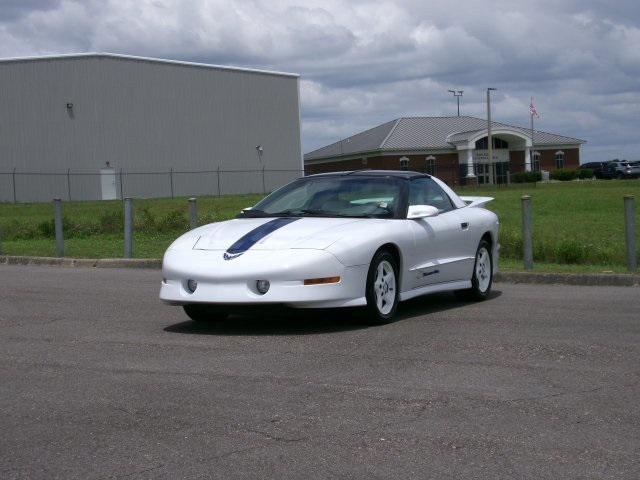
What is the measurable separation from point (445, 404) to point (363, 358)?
58.8 inches

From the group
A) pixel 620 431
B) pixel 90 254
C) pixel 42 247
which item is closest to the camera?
pixel 620 431

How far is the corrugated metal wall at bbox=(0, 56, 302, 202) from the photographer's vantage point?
53344 millimetres

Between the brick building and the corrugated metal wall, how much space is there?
1255cm

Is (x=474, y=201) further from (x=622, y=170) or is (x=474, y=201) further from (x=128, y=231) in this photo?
(x=622, y=170)

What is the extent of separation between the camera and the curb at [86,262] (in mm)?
15367

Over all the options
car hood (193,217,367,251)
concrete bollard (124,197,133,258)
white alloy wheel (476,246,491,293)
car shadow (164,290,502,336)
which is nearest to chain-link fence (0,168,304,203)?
concrete bollard (124,197,133,258)

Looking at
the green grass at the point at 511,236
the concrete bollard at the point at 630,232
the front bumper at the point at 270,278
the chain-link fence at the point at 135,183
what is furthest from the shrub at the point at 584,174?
the front bumper at the point at 270,278

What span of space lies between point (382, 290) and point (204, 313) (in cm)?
155

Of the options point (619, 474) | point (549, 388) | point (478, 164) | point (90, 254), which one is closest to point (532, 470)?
point (619, 474)

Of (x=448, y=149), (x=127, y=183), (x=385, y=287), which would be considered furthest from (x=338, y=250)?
(x=448, y=149)

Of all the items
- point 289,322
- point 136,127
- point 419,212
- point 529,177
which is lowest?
point 289,322

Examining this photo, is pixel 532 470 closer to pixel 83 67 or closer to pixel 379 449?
pixel 379 449

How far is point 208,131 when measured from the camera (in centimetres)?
6162

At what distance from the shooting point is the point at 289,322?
29.7ft
